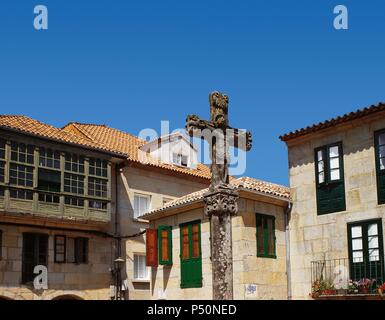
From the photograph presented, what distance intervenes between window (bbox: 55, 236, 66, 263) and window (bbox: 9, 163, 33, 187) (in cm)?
322

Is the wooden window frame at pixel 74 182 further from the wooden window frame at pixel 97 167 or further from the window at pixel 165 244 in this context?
the window at pixel 165 244

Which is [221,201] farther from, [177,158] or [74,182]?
[177,158]

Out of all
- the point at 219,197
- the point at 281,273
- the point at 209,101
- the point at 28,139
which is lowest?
the point at 281,273

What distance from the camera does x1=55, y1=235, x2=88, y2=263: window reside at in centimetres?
2658

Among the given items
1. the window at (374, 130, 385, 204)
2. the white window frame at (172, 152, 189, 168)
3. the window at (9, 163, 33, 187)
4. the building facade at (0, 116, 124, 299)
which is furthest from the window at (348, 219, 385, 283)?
the white window frame at (172, 152, 189, 168)

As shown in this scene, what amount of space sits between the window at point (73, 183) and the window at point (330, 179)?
1108cm

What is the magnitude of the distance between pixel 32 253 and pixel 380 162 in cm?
1514

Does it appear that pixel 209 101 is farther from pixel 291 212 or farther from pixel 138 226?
pixel 138 226

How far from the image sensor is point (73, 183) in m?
26.4

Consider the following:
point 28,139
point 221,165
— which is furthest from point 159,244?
point 221,165

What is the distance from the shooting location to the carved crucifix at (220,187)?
997cm

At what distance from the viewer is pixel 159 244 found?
79.8ft

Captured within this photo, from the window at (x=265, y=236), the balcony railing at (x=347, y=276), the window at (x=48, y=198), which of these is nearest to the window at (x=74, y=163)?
the window at (x=48, y=198)

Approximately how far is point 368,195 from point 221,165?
10.5 m
